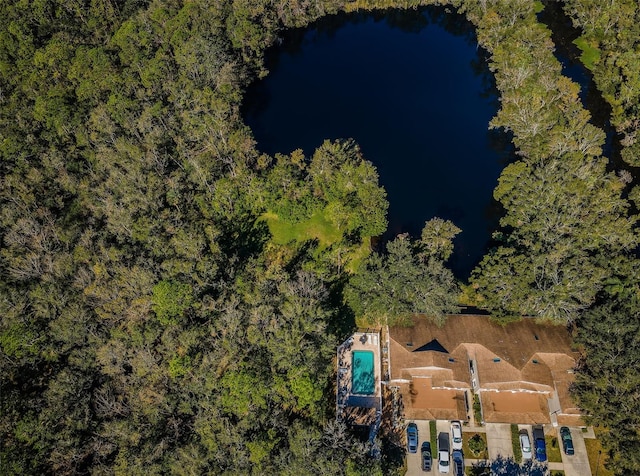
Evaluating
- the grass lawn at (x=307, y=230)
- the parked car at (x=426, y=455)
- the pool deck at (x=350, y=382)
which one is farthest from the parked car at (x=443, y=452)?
the grass lawn at (x=307, y=230)

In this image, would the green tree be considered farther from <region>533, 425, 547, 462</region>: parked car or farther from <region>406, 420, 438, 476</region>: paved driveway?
<region>533, 425, 547, 462</region>: parked car

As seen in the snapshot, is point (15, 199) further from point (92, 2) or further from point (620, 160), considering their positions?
point (620, 160)

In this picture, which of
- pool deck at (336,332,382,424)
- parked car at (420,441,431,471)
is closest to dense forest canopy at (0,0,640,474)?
pool deck at (336,332,382,424)

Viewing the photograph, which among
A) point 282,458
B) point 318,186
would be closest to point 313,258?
point 318,186

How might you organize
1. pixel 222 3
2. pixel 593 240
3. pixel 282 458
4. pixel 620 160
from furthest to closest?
1. pixel 222 3
2. pixel 620 160
3. pixel 593 240
4. pixel 282 458

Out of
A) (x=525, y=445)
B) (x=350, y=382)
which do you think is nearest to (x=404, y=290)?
(x=350, y=382)

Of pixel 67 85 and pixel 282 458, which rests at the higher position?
pixel 67 85

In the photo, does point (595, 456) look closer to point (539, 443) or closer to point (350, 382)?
point (539, 443)
